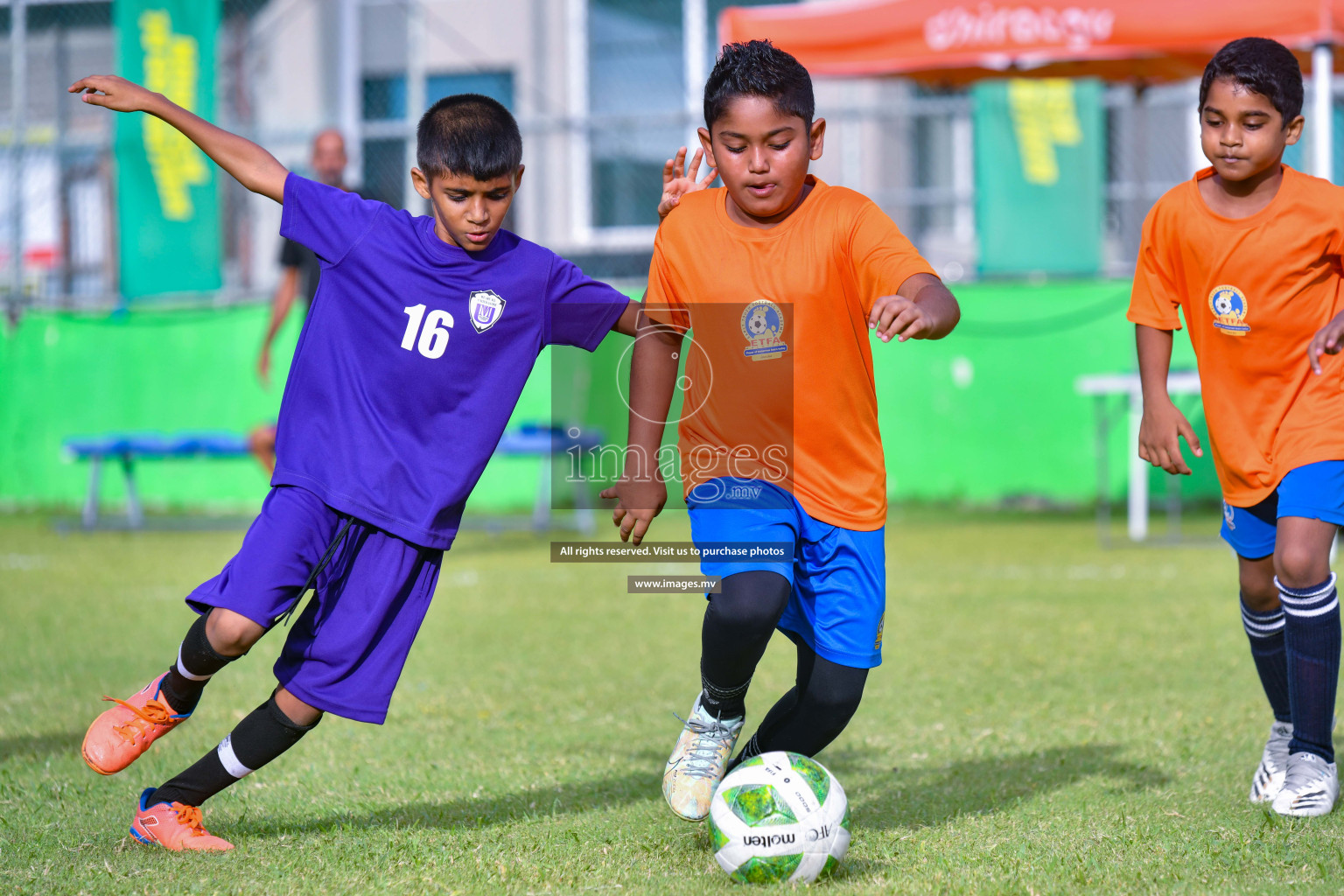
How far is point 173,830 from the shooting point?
312cm

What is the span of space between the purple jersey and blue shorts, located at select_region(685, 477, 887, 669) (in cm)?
55

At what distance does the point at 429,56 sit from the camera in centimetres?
1385

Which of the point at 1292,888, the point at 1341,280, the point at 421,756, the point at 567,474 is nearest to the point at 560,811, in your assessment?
the point at 421,756

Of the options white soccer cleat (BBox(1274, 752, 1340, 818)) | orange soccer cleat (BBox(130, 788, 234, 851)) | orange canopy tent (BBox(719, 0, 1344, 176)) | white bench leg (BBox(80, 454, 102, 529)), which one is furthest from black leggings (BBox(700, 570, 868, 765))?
white bench leg (BBox(80, 454, 102, 529))

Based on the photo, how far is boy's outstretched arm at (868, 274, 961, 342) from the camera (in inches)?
104

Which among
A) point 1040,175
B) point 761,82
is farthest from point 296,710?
point 1040,175

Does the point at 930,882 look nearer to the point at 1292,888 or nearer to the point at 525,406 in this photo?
the point at 1292,888

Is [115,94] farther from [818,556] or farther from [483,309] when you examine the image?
[818,556]

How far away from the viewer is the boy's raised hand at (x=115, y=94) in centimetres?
314

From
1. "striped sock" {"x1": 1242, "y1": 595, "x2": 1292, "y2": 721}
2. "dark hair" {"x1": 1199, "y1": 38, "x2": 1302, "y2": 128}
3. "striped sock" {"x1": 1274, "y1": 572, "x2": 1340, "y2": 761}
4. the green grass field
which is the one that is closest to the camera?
the green grass field

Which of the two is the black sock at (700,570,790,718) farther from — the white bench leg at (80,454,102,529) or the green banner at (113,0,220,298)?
the green banner at (113,0,220,298)

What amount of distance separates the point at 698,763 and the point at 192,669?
3.82 ft

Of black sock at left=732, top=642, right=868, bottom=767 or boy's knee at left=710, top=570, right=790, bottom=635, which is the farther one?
black sock at left=732, top=642, right=868, bottom=767

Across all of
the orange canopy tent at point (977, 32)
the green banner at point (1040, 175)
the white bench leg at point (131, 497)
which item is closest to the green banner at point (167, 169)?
the white bench leg at point (131, 497)
